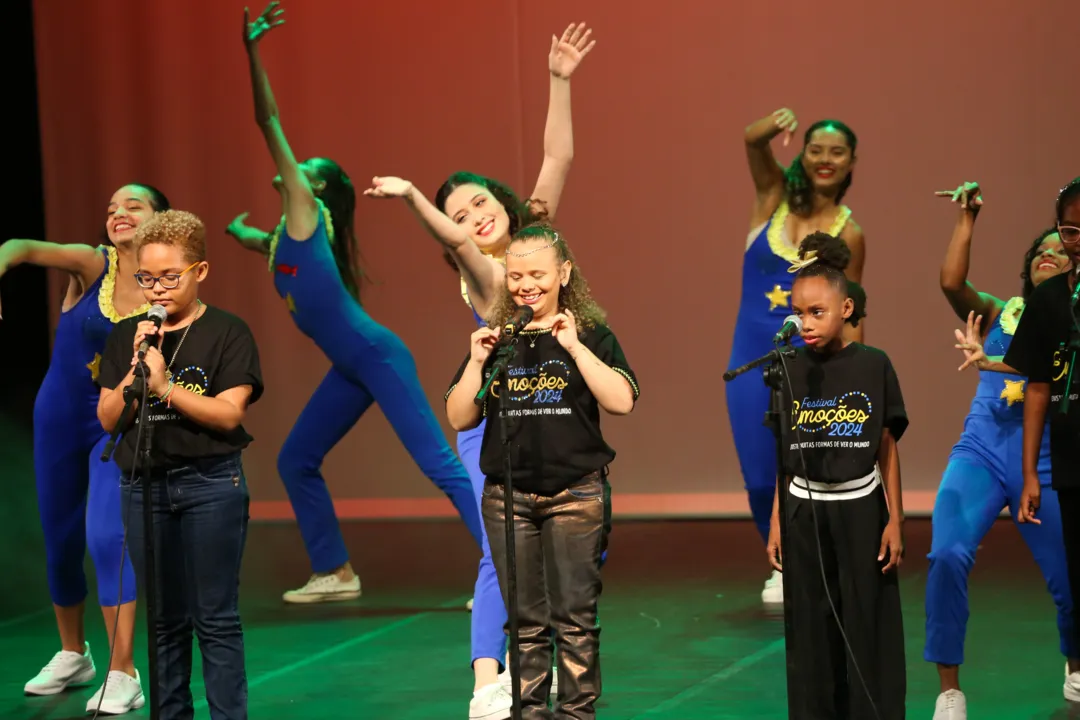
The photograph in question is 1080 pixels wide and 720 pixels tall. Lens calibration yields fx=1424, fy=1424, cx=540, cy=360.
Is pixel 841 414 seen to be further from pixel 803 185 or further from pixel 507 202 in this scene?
pixel 803 185

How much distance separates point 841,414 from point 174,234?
1.71 m

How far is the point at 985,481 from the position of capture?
396cm

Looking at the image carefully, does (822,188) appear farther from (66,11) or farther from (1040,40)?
(66,11)

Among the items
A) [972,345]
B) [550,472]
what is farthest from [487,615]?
[972,345]

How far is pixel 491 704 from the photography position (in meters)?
3.91

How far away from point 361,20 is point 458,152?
39.2 inches

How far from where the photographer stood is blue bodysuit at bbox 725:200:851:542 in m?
5.37

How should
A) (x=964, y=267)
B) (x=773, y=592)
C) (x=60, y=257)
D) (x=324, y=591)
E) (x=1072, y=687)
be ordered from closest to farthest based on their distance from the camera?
(x=1072, y=687) → (x=964, y=267) → (x=60, y=257) → (x=773, y=592) → (x=324, y=591)

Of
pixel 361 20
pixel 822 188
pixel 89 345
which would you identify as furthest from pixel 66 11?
pixel 822 188

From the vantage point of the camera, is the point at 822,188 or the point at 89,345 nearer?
the point at 89,345

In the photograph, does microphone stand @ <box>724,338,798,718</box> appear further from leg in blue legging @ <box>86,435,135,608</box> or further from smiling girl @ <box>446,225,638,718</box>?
leg in blue legging @ <box>86,435,135,608</box>

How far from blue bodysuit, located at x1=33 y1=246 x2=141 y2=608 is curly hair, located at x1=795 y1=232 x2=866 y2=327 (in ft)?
6.85

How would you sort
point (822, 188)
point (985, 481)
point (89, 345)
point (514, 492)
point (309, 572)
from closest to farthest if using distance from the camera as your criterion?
point (514, 492) → point (985, 481) → point (89, 345) → point (822, 188) → point (309, 572)

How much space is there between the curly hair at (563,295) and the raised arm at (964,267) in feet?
4.01
